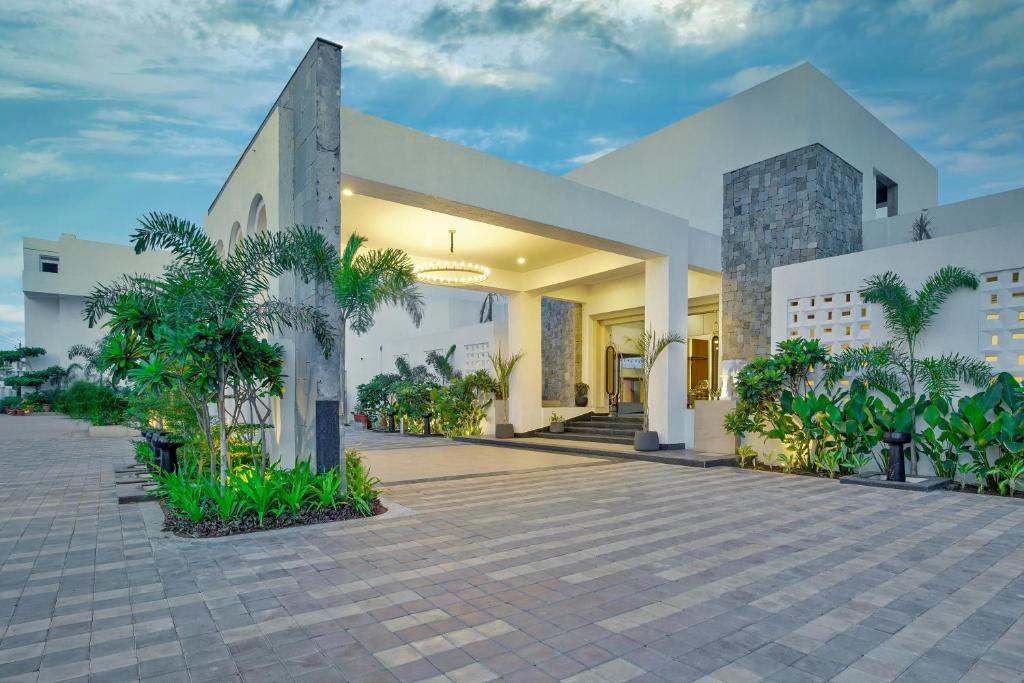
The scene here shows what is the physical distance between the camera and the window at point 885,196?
49.4 ft

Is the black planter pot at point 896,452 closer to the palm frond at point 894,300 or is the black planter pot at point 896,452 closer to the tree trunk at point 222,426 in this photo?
the palm frond at point 894,300

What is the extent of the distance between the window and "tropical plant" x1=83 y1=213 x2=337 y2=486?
1562 centimetres

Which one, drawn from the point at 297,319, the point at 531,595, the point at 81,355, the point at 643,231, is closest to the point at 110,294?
the point at 297,319

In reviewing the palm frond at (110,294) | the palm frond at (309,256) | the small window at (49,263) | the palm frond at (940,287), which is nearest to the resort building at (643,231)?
the palm frond at (940,287)

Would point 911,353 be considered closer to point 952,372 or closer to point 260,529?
point 952,372

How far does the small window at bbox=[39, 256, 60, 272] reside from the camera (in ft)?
99.0

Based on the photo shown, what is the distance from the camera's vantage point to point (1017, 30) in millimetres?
12727

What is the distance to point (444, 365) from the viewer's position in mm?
17109

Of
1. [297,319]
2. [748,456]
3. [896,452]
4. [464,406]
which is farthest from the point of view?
[464,406]

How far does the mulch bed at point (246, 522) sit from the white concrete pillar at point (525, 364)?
29.1ft

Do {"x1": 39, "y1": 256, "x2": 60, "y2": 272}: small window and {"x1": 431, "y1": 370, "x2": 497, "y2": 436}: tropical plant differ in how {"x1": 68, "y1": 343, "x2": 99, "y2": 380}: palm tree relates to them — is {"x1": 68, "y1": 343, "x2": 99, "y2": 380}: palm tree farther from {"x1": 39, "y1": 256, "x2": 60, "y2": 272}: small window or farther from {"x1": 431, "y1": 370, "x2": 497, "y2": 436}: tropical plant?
{"x1": 431, "y1": 370, "x2": 497, "y2": 436}: tropical plant

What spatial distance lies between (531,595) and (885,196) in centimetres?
1728

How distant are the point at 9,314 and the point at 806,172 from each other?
4203cm

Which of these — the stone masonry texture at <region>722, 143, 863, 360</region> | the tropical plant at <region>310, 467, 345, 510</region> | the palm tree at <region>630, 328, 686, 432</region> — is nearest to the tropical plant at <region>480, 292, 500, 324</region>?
the stone masonry texture at <region>722, 143, 863, 360</region>
